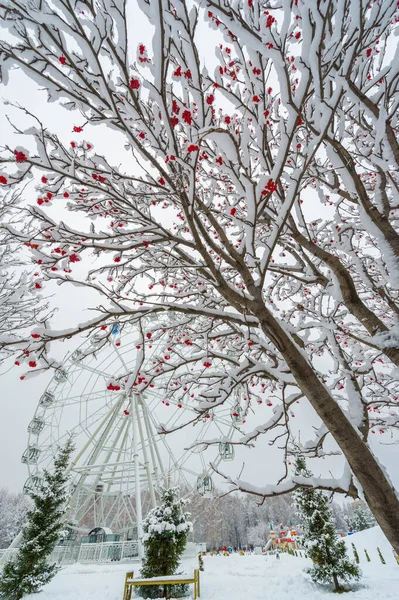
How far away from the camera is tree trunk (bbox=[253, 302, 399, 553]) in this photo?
74.0 inches

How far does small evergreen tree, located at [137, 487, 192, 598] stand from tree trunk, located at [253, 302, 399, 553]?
798 cm

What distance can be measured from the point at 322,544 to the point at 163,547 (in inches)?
197

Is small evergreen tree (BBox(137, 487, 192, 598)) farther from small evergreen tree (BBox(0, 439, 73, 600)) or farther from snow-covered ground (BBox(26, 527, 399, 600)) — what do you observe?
small evergreen tree (BBox(0, 439, 73, 600))

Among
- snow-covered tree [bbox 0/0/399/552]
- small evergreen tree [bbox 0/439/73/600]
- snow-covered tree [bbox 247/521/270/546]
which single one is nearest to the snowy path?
small evergreen tree [bbox 0/439/73/600]

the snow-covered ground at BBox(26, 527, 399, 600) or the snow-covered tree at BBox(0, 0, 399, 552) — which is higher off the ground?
the snow-covered tree at BBox(0, 0, 399, 552)

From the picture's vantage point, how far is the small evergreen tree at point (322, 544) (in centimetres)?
873

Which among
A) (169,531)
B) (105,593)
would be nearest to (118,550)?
(105,593)

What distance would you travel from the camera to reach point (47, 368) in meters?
2.43

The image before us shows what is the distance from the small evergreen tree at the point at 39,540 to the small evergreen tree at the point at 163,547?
283cm

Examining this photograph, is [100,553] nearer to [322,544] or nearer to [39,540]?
[39,540]

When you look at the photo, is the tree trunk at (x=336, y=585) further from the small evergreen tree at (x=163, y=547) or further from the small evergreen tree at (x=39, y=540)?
the small evergreen tree at (x=39, y=540)

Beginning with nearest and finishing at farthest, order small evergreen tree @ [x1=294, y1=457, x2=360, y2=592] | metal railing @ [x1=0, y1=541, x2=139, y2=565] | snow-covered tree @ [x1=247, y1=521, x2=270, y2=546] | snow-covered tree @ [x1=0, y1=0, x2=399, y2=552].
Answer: snow-covered tree @ [x1=0, y1=0, x2=399, y2=552], small evergreen tree @ [x1=294, y1=457, x2=360, y2=592], metal railing @ [x1=0, y1=541, x2=139, y2=565], snow-covered tree @ [x1=247, y1=521, x2=270, y2=546]

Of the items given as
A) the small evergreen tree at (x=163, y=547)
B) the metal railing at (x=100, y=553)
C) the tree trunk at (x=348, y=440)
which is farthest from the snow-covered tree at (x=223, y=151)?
the metal railing at (x=100, y=553)

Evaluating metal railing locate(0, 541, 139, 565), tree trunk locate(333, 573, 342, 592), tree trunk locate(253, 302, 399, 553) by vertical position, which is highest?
metal railing locate(0, 541, 139, 565)
